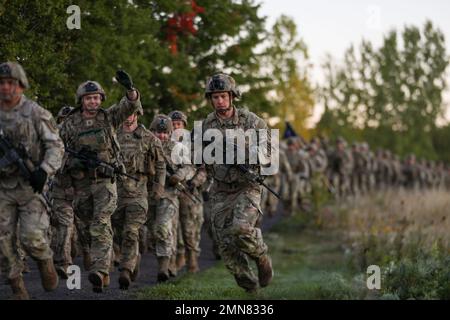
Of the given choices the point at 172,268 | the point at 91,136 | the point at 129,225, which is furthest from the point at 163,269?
the point at 91,136

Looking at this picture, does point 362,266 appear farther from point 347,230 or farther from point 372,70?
point 372,70

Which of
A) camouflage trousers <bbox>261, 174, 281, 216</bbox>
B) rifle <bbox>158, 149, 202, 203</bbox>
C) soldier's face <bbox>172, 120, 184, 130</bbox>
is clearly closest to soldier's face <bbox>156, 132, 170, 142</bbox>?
rifle <bbox>158, 149, 202, 203</bbox>

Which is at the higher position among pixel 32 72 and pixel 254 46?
pixel 254 46

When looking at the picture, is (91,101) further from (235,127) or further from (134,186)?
(235,127)

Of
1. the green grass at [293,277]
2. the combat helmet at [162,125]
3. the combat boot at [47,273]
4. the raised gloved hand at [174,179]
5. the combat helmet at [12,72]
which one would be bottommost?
the green grass at [293,277]

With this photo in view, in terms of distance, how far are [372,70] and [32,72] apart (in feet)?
141

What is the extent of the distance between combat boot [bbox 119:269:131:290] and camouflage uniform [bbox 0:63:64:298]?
1.98 metres

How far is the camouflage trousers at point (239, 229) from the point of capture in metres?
10.3

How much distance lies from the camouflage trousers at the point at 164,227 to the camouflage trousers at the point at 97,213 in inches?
54.8

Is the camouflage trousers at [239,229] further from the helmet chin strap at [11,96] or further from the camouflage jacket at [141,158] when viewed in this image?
the helmet chin strap at [11,96]

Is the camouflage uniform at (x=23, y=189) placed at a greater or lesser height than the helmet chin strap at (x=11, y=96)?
lesser

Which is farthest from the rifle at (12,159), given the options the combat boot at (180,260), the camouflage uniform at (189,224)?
the combat boot at (180,260)
